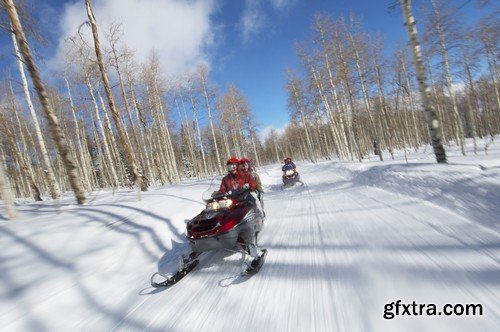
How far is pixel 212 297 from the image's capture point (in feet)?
11.8

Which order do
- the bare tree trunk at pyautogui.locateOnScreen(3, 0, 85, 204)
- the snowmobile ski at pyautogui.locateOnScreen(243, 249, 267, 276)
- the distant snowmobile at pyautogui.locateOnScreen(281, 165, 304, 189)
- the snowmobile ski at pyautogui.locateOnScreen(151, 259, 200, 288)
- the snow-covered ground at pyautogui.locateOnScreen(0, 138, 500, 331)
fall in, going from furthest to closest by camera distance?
the distant snowmobile at pyautogui.locateOnScreen(281, 165, 304, 189) < the bare tree trunk at pyautogui.locateOnScreen(3, 0, 85, 204) < the snowmobile ski at pyautogui.locateOnScreen(151, 259, 200, 288) < the snowmobile ski at pyautogui.locateOnScreen(243, 249, 267, 276) < the snow-covered ground at pyautogui.locateOnScreen(0, 138, 500, 331)

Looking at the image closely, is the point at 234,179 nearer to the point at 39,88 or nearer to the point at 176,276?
the point at 176,276

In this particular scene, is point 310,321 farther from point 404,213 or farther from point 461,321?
point 404,213

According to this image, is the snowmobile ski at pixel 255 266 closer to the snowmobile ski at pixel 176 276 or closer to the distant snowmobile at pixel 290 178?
the snowmobile ski at pixel 176 276

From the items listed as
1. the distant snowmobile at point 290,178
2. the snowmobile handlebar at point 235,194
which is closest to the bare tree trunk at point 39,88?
the snowmobile handlebar at point 235,194

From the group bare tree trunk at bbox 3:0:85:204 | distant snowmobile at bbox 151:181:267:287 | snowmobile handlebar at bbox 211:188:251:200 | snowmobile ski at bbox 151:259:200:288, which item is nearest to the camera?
snowmobile ski at bbox 151:259:200:288

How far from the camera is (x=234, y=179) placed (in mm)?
6555

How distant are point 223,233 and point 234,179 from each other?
230cm

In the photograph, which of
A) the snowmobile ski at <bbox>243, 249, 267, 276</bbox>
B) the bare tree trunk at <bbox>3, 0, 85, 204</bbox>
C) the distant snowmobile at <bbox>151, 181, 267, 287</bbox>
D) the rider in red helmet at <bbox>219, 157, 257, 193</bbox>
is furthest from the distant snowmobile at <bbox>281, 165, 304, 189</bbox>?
the snowmobile ski at <bbox>243, 249, 267, 276</bbox>

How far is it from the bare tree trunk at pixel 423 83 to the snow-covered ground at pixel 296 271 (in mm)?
1808

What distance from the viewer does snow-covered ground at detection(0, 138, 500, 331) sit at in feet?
8.97

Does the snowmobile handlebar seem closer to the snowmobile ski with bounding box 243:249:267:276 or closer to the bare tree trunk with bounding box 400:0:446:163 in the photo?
the snowmobile ski with bounding box 243:249:267:276

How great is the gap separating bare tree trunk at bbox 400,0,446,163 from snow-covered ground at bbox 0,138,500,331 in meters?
1.81

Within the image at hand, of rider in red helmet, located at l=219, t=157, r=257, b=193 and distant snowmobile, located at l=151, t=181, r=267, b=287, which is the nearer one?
distant snowmobile, located at l=151, t=181, r=267, b=287
